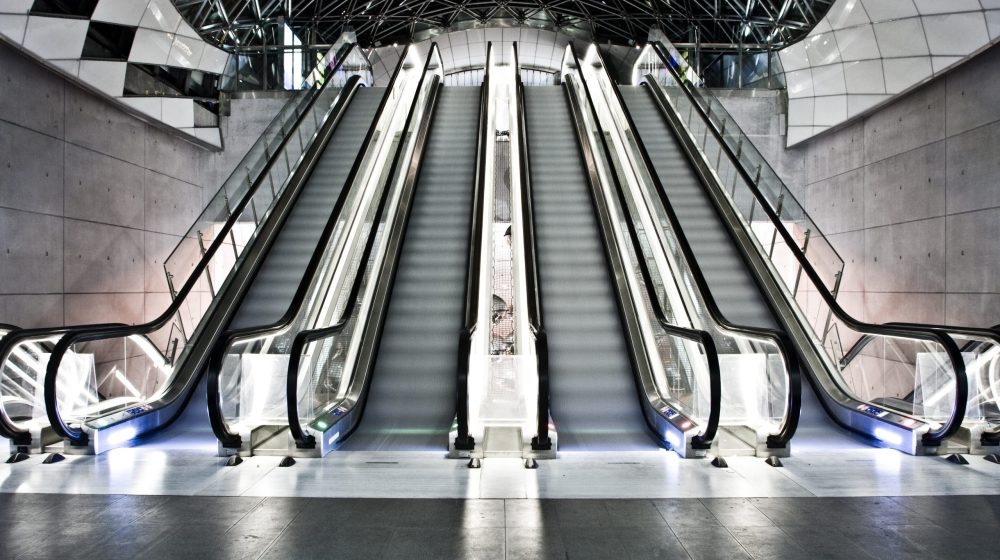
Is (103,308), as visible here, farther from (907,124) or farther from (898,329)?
(907,124)

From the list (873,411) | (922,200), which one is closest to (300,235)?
(873,411)

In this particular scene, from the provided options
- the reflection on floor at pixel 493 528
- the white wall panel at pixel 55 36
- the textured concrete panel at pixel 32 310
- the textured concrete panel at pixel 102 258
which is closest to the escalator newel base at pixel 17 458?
the reflection on floor at pixel 493 528

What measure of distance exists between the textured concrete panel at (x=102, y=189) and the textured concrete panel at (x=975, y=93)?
13388 millimetres

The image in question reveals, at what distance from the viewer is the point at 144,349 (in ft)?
20.6

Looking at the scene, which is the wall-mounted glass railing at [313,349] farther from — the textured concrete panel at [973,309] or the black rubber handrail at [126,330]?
the textured concrete panel at [973,309]

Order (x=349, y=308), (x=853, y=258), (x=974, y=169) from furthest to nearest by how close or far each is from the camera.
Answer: (x=853, y=258) < (x=974, y=169) < (x=349, y=308)

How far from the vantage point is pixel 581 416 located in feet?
20.4

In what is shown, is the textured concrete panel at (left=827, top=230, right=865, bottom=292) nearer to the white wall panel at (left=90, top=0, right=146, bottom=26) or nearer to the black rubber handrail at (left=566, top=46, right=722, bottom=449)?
the black rubber handrail at (left=566, top=46, right=722, bottom=449)

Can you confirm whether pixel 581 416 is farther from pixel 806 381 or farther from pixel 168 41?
pixel 168 41

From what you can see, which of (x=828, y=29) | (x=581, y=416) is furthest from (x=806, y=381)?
(x=828, y=29)

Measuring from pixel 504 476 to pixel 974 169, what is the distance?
28.4ft

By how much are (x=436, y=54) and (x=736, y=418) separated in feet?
45.8

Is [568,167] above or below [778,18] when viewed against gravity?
below

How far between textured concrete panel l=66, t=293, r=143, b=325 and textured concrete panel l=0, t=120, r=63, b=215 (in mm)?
1400
